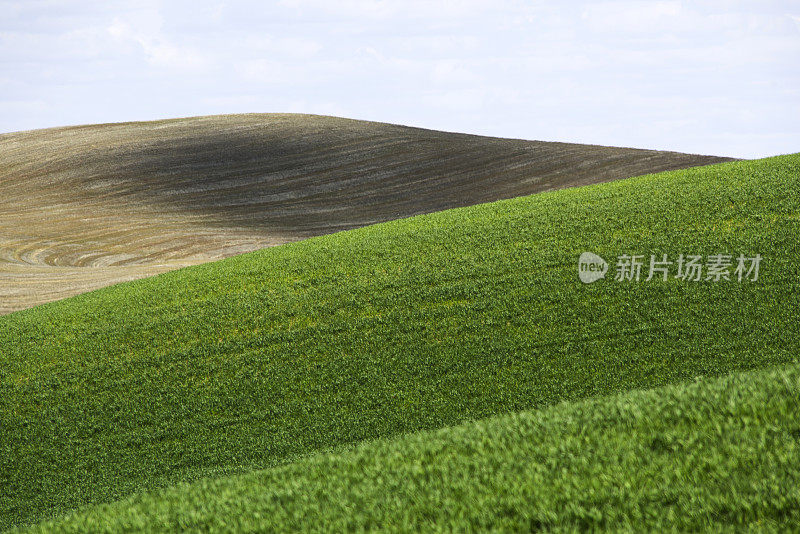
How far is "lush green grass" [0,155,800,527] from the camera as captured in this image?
10539 mm

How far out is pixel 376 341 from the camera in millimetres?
12531

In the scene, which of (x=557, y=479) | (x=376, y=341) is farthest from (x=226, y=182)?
(x=557, y=479)

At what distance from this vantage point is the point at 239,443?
34.3 feet

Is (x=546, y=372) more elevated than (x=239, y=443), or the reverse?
(x=546, y=372)

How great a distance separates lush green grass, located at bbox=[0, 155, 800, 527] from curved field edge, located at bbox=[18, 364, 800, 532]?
260 centimetres

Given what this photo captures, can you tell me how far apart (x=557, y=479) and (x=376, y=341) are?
6968 mm

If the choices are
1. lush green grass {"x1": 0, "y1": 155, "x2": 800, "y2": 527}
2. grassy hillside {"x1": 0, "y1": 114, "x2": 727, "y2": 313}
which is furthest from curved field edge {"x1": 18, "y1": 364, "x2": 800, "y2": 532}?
grassy hillside {"x1": 0, "y1": 114, "x2": 727, "y2": 313}

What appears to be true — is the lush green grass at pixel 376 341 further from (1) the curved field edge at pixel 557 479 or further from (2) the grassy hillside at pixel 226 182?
(2) the grassy hillside at pixel 226 182

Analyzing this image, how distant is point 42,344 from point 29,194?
28.9 metres

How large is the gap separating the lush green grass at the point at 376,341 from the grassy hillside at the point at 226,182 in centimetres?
1237

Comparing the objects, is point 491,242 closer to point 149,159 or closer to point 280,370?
point 280,370

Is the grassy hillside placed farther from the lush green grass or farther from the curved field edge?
the curved field edge

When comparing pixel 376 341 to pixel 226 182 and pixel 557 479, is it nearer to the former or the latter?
pixel 557 479

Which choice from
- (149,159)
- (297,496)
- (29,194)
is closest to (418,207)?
(149,159)
